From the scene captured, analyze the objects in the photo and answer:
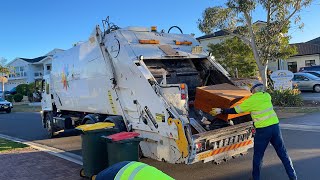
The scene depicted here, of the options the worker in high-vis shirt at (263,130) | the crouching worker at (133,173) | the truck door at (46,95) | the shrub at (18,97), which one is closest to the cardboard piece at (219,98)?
the worker in high-vis shirt at (263,130)

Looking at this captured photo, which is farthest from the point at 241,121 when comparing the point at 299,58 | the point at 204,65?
the point at 299,58

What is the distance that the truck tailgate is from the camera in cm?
554

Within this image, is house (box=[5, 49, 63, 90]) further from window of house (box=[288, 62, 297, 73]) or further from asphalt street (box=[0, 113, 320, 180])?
asphalt street (box=[0, 113, 320, 180])

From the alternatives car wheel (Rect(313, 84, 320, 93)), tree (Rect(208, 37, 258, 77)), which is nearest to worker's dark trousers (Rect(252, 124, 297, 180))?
tree (Rect(208, 37, 258, 77))

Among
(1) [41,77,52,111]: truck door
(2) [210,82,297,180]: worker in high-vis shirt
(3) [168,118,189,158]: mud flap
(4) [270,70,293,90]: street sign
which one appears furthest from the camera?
(4) [270,70,293,90]: street sign

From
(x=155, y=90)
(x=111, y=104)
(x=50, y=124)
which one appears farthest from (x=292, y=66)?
(x=155, y=90)

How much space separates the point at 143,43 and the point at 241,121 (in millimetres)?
2455

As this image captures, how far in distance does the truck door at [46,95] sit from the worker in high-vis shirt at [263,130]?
8.45m

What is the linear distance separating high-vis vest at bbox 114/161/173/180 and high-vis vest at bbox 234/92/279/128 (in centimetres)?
385

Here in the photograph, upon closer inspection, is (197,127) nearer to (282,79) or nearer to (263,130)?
(263,130)

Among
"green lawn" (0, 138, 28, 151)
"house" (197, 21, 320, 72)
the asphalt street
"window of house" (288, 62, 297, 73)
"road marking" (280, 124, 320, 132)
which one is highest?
"house" (197, 21, 320, 72)

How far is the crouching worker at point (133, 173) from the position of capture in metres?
1.92

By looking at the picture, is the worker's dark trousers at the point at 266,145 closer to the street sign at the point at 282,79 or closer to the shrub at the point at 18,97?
the street sign at the point at 282,79

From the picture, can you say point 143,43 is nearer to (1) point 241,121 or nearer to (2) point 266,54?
(1) point 241,121
